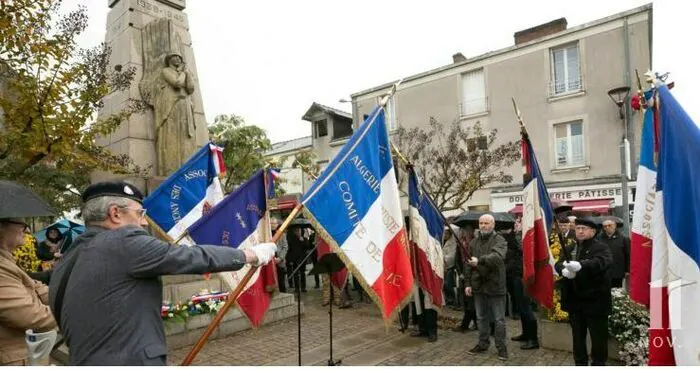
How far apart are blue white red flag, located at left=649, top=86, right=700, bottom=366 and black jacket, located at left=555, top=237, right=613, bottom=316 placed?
1764 millimetres

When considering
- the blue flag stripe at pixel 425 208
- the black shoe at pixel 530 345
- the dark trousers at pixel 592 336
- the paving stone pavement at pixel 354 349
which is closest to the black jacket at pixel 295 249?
the paving stone pavement at pixel 354 349

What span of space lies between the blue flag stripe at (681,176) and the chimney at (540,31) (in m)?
19.9

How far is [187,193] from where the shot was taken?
19.9 feet

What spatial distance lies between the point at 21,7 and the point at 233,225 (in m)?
3.96

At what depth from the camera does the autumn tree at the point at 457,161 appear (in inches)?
676

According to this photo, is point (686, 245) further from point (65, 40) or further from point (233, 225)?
point (65, 40)

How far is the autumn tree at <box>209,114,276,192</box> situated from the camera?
21.7 meters

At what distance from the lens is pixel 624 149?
12.4m

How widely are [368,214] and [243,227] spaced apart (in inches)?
61.5

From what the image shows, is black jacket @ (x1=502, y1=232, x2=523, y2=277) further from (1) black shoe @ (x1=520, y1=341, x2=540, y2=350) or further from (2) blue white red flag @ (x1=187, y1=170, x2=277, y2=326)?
(2) blue white red flag @ (x1=187, y1=170, x2=277, y2=326)

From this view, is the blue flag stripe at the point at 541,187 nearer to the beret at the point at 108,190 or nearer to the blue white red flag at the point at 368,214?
the blue white red flag at the point at 368,214

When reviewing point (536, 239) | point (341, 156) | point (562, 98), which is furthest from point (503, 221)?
point (562, 98)

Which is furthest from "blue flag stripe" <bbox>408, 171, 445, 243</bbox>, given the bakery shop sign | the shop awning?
the bakery shop sign

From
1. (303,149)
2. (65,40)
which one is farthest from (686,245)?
(303,149)
